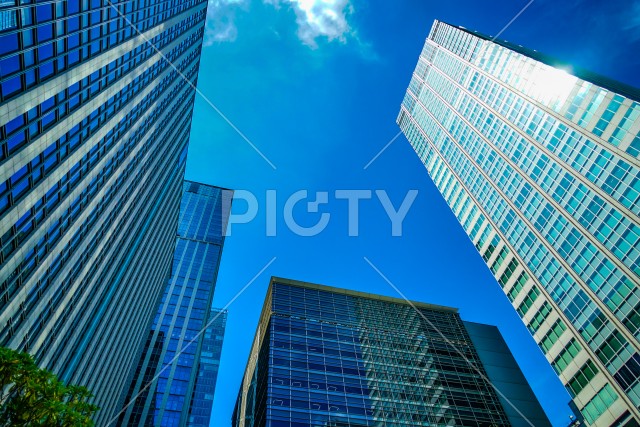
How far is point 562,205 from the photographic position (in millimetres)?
52656

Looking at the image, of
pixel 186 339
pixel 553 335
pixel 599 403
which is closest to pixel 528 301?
pixel 553 335

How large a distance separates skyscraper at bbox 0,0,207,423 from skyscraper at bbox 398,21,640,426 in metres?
51.5

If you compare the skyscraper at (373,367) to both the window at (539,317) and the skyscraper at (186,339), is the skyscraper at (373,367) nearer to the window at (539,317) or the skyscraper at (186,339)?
the window at (539,317)

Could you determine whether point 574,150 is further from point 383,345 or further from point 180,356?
point 180,356

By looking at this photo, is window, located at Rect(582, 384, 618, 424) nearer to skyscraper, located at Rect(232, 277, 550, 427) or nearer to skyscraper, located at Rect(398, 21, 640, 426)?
skyscraper, located at Rect(398, 21, 640, 426)

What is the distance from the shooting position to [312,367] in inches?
2247

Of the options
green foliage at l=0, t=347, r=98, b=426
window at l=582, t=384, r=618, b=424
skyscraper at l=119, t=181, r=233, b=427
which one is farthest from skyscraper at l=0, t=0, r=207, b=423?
window at l=582, t=384, r=618, b=424

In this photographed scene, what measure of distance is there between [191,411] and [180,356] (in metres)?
12.7

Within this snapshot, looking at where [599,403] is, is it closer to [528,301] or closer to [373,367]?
[528,301]

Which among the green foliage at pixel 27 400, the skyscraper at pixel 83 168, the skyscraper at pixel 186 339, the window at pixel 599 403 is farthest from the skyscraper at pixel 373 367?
the green foliage at pixel 27 400

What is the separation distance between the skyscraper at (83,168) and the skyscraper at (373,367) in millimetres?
21537

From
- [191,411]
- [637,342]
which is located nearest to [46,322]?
[637,342]

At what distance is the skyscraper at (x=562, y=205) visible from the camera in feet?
142

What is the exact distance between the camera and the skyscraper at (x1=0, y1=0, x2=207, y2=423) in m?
26.1
